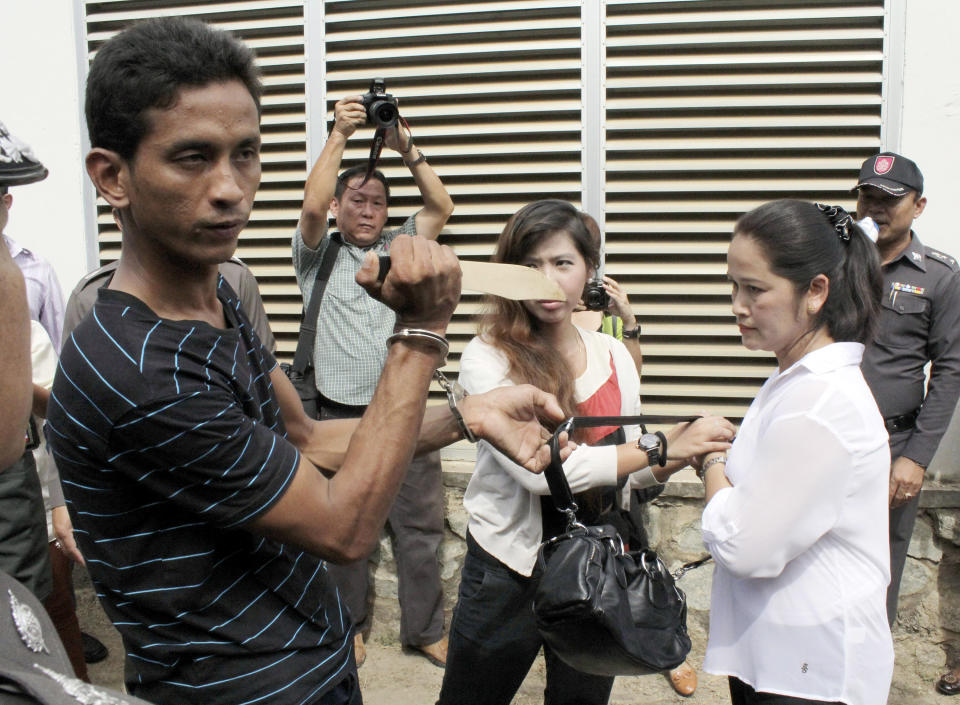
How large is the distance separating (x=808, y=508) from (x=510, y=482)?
0.82 meters

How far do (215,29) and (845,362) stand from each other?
142 cm

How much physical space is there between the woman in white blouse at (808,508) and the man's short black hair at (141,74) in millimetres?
1276

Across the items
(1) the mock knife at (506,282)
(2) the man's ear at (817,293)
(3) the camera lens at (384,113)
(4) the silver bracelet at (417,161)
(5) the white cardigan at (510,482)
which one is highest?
(3) the camera lens at (384,113)

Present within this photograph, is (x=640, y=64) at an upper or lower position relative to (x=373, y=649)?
upper

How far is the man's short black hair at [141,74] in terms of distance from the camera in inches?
43.2

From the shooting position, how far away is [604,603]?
64.4 inches

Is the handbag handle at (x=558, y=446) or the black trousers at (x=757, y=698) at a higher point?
the handbag handle at (x=558, y=446)

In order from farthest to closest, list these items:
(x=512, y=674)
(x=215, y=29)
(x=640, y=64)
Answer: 1. (x=640, y=64)
2. (x=512, y=674)
3. (x=215, y=29)

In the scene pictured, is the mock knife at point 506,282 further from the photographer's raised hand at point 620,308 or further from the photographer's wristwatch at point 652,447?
the photographer's raised hand at point 620,308

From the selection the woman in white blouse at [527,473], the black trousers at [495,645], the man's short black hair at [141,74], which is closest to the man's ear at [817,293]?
the woman in white blouse at [527,473]

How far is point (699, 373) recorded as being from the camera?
11.7 ft

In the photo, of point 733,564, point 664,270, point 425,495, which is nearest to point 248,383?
point 733,564

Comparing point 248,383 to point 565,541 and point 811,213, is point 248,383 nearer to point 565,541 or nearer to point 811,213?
point 565,541

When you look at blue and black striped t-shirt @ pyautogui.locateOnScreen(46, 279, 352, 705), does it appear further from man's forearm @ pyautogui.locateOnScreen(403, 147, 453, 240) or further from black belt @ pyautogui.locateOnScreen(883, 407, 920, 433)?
black belt @ pyautogui.locateOnScreen(883, 407, 920, 433)
